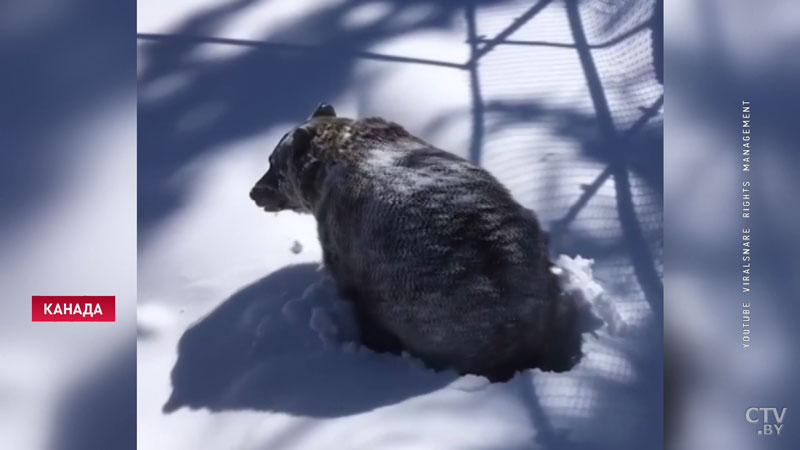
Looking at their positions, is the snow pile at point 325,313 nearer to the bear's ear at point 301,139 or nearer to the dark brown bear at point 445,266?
the dark brown bear at point 445,266

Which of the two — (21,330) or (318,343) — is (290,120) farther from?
(21,330)

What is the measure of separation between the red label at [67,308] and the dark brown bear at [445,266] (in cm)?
29

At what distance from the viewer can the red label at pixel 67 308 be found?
1.10m

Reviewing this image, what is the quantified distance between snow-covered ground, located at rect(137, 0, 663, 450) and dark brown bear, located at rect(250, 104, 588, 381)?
33 millimetres

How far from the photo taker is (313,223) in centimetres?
126

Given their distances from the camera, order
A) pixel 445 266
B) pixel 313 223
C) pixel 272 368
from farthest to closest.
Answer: pixel 313 223 → pixel 272 368 → pixel 445 266

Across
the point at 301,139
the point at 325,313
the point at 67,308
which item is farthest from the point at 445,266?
the point at 67,308

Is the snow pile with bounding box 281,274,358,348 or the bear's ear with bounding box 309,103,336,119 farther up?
the bear's ear with bounding box 309,103,336,119

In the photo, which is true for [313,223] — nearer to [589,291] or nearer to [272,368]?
[272,368]

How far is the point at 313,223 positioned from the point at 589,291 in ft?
1.26

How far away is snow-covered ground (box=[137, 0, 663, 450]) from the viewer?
113 cm
